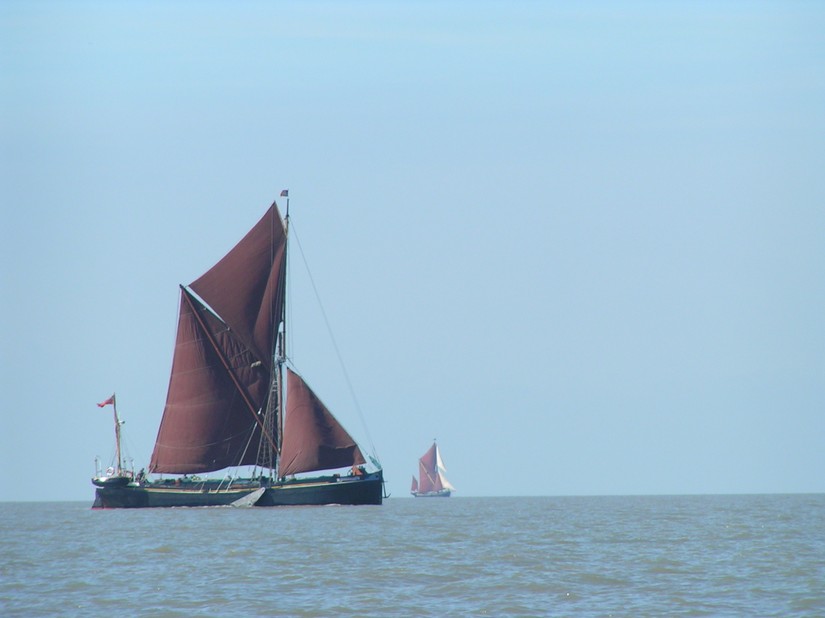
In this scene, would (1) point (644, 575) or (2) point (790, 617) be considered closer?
(2) point (790, 617)

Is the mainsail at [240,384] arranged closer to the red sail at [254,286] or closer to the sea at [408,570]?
the red sail at [254,286]

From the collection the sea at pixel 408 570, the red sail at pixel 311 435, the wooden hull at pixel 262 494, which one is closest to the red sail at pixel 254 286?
the red sail at pixel 311 435

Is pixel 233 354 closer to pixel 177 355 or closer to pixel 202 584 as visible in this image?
pixel 177 355

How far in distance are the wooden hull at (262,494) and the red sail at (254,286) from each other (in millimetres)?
7921

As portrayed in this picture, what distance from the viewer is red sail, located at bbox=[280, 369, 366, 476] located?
282 ft

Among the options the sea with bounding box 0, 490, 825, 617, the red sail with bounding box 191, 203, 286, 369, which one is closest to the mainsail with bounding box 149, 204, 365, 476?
the red sail with bounding box 191, 203, 286, 369

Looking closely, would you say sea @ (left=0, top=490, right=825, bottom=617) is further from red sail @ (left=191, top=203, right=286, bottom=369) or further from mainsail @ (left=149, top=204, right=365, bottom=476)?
red sail @ (left=191, top=203, right=286, bottom=369)

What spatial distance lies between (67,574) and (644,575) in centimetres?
1775

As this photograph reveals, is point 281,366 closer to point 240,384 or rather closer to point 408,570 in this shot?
point 240,384

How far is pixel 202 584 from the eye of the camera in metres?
41.3

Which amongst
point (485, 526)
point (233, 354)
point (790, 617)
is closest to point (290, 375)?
point (233, 354)

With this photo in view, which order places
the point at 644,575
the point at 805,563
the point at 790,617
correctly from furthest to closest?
the point at 805,563 < the point at 644,575 < the point at 790,617

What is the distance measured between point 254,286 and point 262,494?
13200 mm

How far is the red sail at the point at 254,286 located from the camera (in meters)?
84.9
